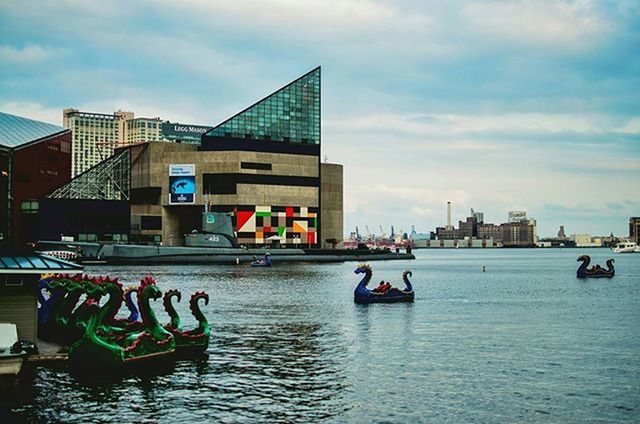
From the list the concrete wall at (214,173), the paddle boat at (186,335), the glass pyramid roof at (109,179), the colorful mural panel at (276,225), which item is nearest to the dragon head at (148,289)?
the paddle boat at (186,335)

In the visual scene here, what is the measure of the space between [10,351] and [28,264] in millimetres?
4195

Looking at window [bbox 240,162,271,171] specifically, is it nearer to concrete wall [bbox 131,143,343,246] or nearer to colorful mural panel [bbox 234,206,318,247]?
concrete wall [bbox 131,143,343,246]

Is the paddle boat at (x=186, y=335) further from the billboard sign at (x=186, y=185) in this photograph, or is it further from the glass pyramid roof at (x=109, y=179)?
the glass pyramid roof at (x=109, y=179)

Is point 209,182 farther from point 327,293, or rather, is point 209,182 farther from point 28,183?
point 327,293

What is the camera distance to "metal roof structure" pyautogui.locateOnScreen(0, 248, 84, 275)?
111 ft

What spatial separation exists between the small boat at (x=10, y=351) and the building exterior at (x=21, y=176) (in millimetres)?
150569

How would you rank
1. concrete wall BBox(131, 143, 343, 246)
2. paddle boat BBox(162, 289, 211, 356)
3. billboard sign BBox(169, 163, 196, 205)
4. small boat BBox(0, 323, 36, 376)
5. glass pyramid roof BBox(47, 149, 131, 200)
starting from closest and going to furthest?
small boat BBox(0, 323, 36, 376)
paddle boat BBox(162, 289, 211, 356)
concrete wall BBox(131, 143, 343, 246)
billboard sign BBox(169, 163, 196, 205)
glass pyramid roof BBox(47, 149, 131, 200)

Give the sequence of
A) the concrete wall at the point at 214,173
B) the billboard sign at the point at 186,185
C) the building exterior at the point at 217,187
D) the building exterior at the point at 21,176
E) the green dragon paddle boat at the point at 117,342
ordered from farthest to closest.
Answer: the building exterior at the point at 217,187
the billboard sign at the point at 186,185
the concrete wall at the point at 214,173
the building exterior at the point at 21,176
the green dragon paddle boat at the point at 117,342

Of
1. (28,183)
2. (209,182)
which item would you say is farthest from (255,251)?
(28,183)

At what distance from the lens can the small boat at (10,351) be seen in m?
31.4

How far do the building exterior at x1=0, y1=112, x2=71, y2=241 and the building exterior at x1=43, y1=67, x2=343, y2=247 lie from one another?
6.88 metres

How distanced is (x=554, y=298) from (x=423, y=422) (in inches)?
2325

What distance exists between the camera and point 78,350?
1433 inches

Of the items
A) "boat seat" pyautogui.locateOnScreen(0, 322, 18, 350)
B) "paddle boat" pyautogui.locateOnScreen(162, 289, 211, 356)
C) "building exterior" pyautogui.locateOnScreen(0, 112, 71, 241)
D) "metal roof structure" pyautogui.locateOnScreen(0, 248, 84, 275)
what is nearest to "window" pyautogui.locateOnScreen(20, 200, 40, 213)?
"building exterior" pyautogui.locateOnScreen(0, 112, 71, 241)
